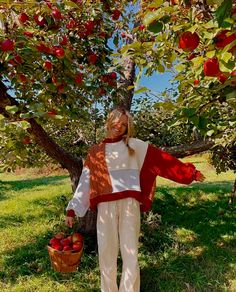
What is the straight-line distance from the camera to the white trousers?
12.3ft

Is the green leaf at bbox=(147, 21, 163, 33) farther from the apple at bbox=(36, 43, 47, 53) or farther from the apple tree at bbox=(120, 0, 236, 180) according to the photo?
the apple at bbox=(36, 43, 47, 53)

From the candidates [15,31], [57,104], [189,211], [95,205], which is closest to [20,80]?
[15,31]

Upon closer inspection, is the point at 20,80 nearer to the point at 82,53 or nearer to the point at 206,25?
the point at 82,53

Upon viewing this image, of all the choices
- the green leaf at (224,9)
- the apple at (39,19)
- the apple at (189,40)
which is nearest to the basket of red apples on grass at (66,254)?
the apple at (39,19)

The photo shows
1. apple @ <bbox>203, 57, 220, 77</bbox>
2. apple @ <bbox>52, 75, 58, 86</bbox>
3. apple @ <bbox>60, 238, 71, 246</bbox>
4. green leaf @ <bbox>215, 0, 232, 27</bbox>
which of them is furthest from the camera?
apple @ <bbox>52, 75, 58, 86</bbox>

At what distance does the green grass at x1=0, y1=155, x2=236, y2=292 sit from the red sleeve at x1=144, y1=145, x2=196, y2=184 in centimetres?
143

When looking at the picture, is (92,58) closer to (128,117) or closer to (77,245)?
(128,117)

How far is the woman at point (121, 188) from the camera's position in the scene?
3.79 m

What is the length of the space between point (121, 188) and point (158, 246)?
2.34m

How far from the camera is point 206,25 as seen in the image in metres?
1.97

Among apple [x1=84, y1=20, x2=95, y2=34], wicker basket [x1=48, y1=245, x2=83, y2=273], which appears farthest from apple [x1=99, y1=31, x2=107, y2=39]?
wicker basket [x1=48, y1=245, x2=83, y2=273]

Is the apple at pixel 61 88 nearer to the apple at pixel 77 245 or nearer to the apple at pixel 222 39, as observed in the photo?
the apple at pixel 77 245

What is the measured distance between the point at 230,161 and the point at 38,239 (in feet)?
12.5

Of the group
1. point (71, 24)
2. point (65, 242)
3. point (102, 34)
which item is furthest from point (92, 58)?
point (65, 242)
